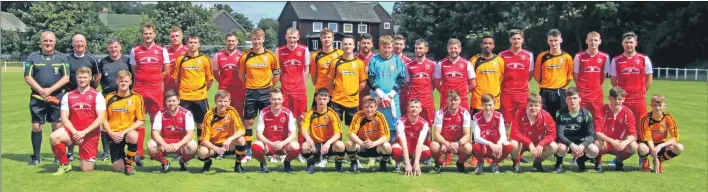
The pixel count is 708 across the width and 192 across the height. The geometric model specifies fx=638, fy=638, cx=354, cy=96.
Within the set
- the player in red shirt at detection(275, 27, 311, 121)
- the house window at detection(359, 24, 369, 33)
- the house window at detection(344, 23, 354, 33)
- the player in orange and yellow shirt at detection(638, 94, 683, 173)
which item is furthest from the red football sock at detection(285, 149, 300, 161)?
the house window at detection(359, 24, 369, 33)

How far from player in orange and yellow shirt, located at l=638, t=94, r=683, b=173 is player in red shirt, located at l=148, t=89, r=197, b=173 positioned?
515cm

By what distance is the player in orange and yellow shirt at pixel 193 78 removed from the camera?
8.08m

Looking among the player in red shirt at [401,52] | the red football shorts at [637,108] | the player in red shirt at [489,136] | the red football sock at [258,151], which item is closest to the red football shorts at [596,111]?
the red football shorts at [637,108]

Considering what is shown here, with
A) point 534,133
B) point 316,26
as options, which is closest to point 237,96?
point 534,133

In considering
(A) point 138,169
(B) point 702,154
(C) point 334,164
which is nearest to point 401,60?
(C) point 334,164

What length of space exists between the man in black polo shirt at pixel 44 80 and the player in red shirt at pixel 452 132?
15.0ft

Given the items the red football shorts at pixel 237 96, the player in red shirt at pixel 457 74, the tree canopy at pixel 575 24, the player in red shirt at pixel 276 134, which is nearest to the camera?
the player in red shirt at pixel 276 134

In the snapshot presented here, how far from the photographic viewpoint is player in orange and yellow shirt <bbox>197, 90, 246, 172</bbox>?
23.3ft

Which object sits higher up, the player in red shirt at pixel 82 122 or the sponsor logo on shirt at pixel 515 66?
the sponsor logo on shirt at pixel 515 66

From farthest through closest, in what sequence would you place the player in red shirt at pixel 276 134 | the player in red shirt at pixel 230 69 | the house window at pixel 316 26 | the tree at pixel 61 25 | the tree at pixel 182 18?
the house window at pixel 316 26 < the tree at pixel 182 18 < the tree at pixel 61 25 < the player in red shirt at pixel 230 69 < the player in red shirt at pixel 276 134

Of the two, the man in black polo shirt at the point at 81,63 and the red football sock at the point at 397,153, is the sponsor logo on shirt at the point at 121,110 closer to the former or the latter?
the man in black polo shirt at the point at 81,63

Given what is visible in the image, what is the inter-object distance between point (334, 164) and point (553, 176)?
2557 millimetres

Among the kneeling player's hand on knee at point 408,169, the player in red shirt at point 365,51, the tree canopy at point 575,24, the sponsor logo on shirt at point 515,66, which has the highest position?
the tree canopy at point 575,24

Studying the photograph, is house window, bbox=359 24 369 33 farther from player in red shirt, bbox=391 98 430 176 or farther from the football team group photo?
player in red shirt, bbox=391 98 430 176
